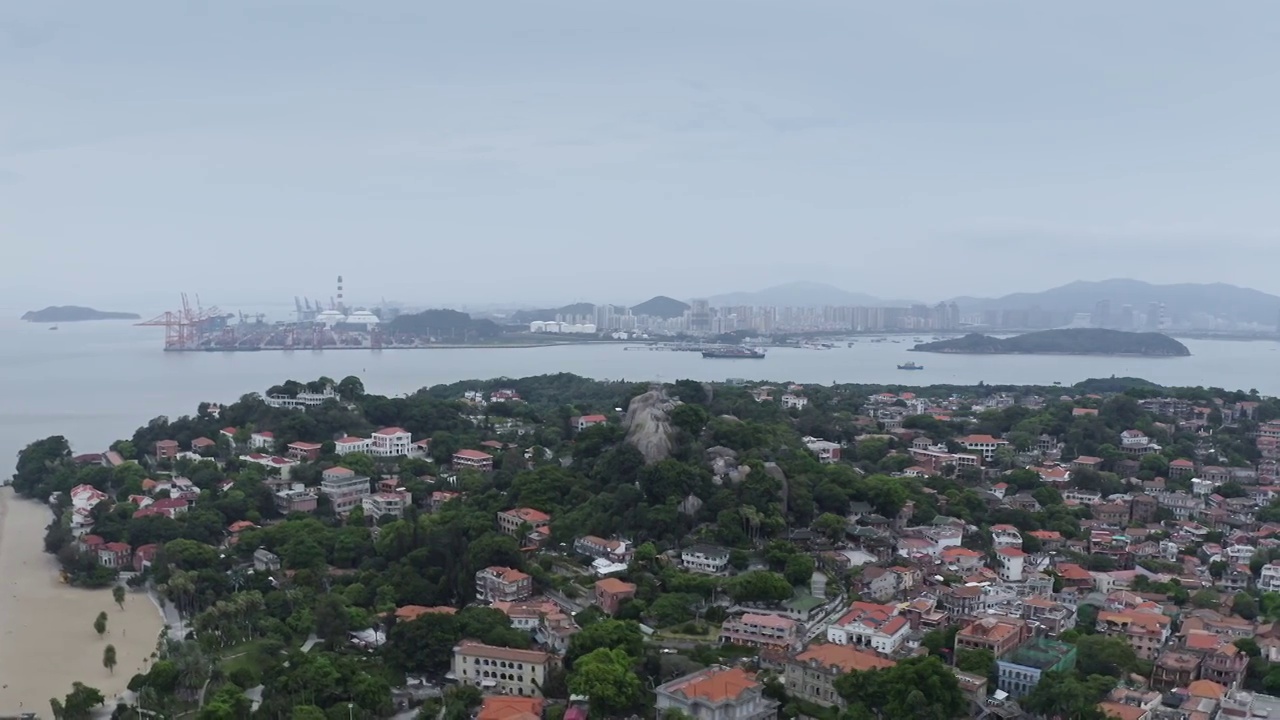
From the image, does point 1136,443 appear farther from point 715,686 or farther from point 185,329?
point 185,329

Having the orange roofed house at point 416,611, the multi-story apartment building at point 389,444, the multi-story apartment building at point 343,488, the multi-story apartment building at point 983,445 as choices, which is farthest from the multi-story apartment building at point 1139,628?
the multi-story apartment building at point 389,444

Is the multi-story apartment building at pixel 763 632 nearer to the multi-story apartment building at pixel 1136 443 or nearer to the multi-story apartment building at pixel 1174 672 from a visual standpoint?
the multi-story apartment building at pixel 1174 672

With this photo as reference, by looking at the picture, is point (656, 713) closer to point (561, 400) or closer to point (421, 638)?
point (421, 638)

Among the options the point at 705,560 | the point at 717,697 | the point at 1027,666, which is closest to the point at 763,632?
the point at 717,697

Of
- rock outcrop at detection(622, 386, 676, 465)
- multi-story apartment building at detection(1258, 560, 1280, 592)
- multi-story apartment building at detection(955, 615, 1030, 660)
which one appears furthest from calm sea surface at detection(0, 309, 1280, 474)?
multi-story apartment building at detection(1258, 560, 1280, 592)

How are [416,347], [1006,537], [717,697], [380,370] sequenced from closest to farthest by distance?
[717,697] < [1006,537] < [380,370] < [416,347]

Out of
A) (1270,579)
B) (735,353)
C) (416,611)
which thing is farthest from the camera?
(735,353)

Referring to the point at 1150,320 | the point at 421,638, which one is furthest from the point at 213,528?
the point at 1150,320
